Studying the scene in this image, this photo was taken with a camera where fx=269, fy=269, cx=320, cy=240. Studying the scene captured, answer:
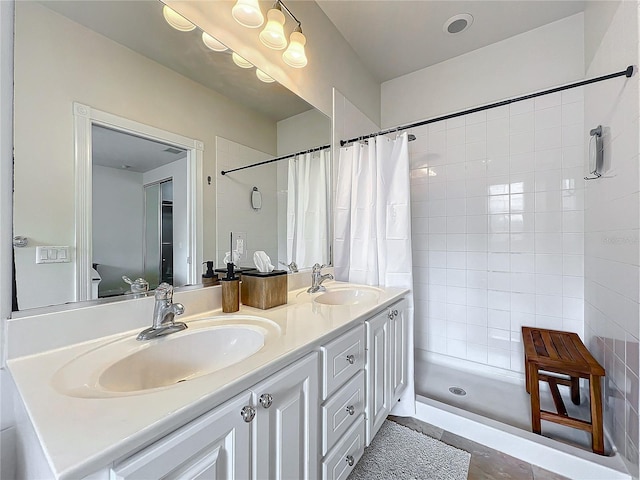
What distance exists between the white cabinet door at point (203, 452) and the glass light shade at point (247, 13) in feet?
4.72

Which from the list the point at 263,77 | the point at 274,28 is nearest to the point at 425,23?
the point at 274,28

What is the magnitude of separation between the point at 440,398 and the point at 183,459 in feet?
6.08

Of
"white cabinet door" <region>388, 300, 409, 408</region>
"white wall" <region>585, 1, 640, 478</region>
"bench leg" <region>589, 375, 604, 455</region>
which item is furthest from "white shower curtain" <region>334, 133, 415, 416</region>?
"white wall" <region>585, 1, 640, 478</region>

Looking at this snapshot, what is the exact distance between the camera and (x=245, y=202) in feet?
4.42

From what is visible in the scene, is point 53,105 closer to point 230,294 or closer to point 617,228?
point 230,294

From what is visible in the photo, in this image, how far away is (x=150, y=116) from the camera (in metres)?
0.98

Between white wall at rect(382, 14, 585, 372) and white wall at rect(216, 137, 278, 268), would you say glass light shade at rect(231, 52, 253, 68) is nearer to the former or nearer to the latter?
white wall at rect(216, 137, 278, 268)

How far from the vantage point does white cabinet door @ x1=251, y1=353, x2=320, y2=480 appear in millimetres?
667

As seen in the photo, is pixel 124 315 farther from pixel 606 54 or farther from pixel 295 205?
pixel 606 54

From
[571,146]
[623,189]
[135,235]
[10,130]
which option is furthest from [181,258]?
[571,146]

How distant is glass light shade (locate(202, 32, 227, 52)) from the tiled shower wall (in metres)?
1.87

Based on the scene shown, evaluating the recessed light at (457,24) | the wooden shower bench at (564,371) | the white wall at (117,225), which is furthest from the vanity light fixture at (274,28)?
the wooden shower bench at (564,371)

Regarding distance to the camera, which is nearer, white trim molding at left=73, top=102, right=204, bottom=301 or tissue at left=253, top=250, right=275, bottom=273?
white trim molding at left=73, top=102, right=204, bottom=301

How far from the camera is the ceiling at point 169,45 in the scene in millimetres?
839
